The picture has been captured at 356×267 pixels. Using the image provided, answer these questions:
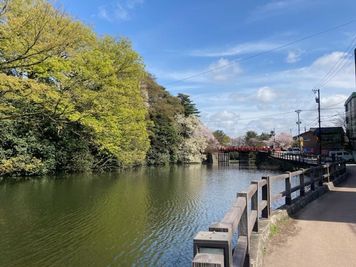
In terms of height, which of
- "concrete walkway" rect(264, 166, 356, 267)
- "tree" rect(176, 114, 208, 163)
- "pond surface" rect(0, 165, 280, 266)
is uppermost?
"tree" rect(176, 114, 208, 163)

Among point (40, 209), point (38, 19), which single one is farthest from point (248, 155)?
point (38, 19)

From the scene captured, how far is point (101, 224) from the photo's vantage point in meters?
10.8

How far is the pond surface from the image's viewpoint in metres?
7.78

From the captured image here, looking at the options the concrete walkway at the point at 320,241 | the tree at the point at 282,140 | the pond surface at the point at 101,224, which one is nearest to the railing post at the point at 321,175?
the concrete walkway at the point at 320,241

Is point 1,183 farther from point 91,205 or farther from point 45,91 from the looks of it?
point 45,91

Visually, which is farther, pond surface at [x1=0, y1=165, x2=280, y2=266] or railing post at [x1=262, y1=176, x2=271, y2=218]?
pond surface at [x1=0, y1=165, x2=280, y2=266]

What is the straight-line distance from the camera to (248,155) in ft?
228

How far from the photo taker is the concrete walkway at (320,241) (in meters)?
4.93

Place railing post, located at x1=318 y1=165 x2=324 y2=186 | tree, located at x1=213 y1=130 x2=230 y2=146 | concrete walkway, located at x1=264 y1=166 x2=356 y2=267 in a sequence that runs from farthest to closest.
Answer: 1. tree, located at x1=213 y1=130 x2=230 y2=146
2. railing post, located at x1=318 y1=165 x2=324 y2=186
3. concrete walkway, located at x1=264 y1=166 x2=356 y2=267

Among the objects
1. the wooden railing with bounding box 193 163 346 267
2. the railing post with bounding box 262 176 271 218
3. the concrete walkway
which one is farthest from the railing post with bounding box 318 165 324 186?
the wooden railing with bounding box 193 163 346 267

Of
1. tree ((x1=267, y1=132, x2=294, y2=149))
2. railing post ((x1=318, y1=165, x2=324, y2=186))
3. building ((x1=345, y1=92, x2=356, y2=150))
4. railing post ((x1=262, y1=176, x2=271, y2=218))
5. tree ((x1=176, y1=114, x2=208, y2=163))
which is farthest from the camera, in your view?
tree ((x1=267, y1=132, x2=294, y2=149))

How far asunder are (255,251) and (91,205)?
34.6 feet

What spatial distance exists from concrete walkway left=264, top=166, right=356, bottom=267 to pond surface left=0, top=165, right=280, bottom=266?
2583 mm

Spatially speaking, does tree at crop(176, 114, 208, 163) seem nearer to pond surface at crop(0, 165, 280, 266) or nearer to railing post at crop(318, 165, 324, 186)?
pond surface at crop(0, 165, 280, 266)
